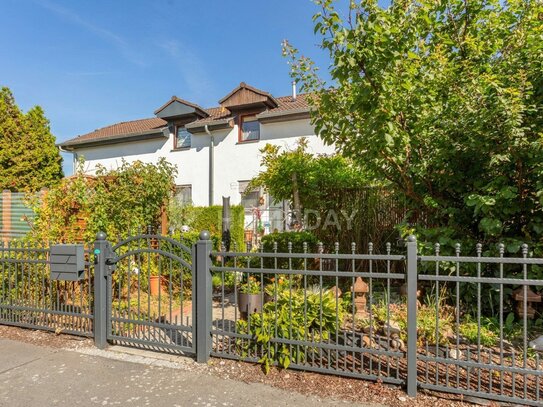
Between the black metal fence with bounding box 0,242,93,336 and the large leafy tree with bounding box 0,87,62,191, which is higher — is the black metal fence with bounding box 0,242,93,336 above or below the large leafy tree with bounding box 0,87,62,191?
below

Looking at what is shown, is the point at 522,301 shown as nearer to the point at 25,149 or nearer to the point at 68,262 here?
the point at 68,262

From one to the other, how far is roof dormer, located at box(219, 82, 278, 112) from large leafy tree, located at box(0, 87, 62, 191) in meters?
7.81

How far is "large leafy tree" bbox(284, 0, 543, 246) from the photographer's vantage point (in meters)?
3.31

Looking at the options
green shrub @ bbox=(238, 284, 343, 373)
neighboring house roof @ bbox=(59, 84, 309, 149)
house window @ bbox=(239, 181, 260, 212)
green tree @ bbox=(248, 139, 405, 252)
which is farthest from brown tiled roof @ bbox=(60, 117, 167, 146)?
green shrub @ bbox=(238, 284, 343, 373)

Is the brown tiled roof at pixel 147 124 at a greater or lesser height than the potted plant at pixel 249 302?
greater

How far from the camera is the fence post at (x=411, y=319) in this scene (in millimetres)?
2592

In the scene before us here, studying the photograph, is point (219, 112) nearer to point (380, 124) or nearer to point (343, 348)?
point (380, 124)

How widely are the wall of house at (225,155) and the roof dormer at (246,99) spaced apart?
0.86 metres

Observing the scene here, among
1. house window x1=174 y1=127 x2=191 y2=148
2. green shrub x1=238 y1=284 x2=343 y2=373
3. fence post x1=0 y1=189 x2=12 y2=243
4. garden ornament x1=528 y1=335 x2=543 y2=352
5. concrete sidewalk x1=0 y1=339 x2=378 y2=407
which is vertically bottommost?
concrete sidewalk x1=0 y1=339 x2=378 y2=407

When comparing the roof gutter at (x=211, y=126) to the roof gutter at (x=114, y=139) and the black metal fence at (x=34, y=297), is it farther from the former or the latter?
the black metal fence at (x=34, y=297)

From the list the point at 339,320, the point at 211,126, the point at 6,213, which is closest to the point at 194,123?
the point at 211,126

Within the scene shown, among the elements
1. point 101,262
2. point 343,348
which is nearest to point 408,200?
point 343,348

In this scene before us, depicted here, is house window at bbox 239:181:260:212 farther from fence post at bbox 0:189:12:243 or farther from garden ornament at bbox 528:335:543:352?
garden ornament at bbox 528:335:543:352

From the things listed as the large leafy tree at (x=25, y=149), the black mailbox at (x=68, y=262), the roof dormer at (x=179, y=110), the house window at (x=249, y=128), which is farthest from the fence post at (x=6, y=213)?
the house window at (x=249, y=128)
